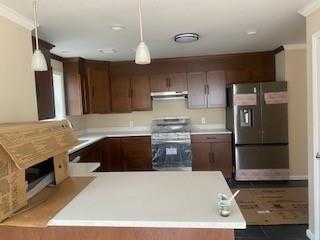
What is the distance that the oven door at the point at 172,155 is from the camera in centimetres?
484

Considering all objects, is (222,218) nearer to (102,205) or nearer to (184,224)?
(184,224)

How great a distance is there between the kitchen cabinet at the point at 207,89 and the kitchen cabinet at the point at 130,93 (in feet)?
2.63

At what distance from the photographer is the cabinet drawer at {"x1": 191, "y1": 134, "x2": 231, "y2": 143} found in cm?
471

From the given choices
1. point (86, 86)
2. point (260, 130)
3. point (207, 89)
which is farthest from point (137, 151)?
point (260, 130)

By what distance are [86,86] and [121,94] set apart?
0.71 m

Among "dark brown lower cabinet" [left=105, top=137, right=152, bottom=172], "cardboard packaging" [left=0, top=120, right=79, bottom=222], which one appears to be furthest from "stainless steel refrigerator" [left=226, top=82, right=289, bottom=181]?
"cardboard packaging" [left=0, top=120, right=79, bottom=222]

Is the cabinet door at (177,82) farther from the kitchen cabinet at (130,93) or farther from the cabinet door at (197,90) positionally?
the kitchen cabinet at (130,93)

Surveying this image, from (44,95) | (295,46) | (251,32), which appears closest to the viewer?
(44,95)

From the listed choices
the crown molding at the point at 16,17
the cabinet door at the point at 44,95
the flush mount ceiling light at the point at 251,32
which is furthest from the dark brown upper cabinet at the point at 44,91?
the flush mount ceiling light at the point at 251,32

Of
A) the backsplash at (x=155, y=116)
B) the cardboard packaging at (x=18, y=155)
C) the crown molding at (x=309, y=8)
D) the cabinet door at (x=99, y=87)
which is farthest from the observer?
the backsplash at (x=155, y=116)

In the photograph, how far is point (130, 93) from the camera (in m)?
5.15

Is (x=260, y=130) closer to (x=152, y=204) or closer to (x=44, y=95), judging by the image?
(x=44, y=95)

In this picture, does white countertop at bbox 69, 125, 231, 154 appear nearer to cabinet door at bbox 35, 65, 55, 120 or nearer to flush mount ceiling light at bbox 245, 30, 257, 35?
cabinet door at bbox 35, 65, 55, 120

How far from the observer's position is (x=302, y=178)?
454 cm
